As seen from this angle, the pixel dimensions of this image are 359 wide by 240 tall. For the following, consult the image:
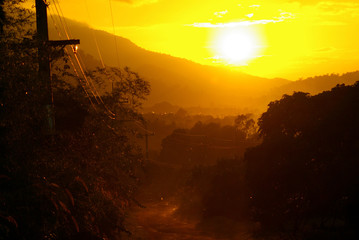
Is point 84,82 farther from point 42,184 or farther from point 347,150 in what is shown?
point 347,150

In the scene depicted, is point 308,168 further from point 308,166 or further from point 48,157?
point 48,157

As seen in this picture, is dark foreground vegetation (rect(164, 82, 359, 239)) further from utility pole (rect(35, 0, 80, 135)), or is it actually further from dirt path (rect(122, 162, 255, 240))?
utility pole (rect(35, 0, 80, 135))

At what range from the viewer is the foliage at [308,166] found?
20.0 meters

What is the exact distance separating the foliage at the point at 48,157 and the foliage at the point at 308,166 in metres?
7.22

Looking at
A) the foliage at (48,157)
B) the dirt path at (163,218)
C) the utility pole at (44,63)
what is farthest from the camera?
the dirt path at (163,218)

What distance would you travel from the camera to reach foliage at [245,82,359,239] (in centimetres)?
2000

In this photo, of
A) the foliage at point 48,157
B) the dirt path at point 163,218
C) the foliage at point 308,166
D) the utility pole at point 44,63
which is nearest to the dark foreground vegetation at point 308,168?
the foliage at point 308,166

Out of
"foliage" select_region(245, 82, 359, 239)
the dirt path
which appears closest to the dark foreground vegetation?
"foliage" select_region(245, 82, 359, 239)

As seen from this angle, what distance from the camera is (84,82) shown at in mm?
23406

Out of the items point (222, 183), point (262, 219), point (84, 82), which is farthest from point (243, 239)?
point (84, 82)

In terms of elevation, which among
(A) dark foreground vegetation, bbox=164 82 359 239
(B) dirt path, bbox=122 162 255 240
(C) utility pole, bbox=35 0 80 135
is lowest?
(B) dirt path, bbox=122 162 255 240

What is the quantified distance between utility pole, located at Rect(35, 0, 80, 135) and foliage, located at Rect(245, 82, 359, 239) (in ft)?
37.0

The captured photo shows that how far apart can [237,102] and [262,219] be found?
6430 inches

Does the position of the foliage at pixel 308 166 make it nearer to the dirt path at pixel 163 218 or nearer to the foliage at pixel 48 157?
the dirt path at pixel 163 218
